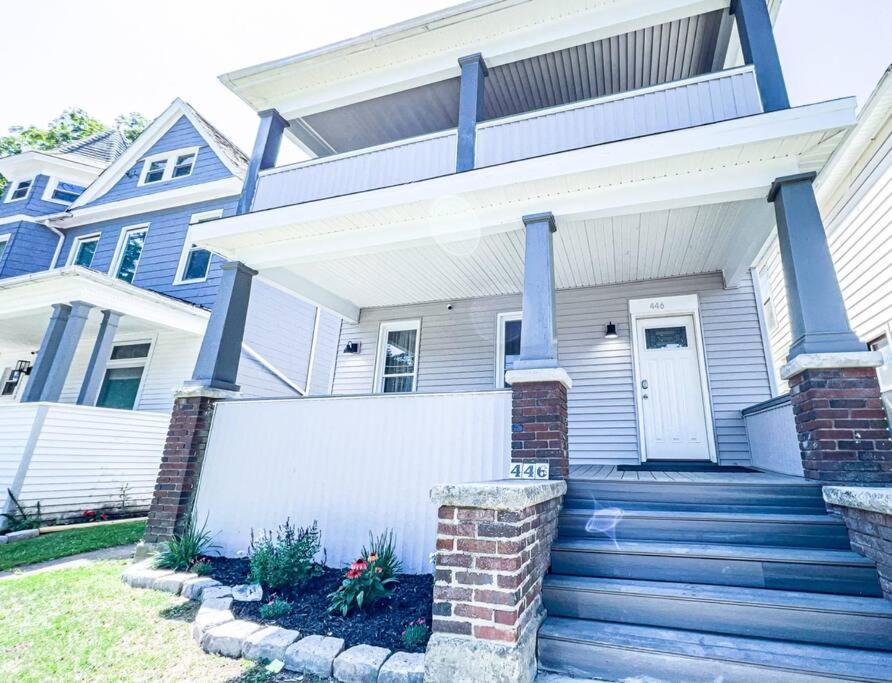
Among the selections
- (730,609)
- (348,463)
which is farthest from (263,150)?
(730,609)

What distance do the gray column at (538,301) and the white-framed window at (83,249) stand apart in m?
11.6

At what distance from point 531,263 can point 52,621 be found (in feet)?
15.2

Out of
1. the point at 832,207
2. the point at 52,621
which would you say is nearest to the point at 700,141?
the point at 832,207

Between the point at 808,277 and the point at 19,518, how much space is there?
9.78 m

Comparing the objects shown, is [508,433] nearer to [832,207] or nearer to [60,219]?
[832,207]

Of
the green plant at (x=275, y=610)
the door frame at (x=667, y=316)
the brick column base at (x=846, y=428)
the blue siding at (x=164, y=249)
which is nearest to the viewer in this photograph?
the brick column base at (x=846, y=428)

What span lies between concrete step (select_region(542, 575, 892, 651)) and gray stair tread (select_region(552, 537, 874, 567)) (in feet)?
0.56

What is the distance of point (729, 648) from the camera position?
2.11m

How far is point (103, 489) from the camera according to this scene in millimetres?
7121

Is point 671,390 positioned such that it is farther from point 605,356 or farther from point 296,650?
point 296,650

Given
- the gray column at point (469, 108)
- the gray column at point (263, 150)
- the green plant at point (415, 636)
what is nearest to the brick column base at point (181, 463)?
the gray column at point (263, 150)

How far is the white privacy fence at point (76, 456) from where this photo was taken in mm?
6344

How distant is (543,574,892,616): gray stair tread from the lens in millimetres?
2180

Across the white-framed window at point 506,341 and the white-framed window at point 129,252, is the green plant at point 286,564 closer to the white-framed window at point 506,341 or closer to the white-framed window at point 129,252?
the white-framed window at point 506,341
